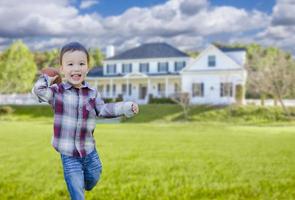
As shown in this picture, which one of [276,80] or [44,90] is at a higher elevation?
[276,80]

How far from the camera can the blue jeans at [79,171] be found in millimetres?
3488

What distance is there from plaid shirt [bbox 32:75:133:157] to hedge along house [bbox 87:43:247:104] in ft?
120

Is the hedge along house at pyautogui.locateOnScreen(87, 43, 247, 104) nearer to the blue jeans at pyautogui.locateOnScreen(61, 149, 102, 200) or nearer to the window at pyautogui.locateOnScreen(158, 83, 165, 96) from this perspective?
the window at pyautogui.locateOnScreen(158, 83, 165, 96)

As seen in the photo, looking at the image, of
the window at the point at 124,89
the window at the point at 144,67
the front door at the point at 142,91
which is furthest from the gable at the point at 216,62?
the window at the point at 124,89

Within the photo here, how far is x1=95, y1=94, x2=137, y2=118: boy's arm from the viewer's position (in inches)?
129

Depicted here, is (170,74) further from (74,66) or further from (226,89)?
(74,66)

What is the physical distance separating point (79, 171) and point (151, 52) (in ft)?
145

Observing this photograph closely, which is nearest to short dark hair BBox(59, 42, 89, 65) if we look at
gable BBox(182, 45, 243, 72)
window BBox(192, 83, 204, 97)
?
gable BBox(182, 45, 243, 72)

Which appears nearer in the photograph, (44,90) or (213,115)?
(44,90)

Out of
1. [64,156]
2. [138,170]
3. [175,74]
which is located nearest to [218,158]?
[138,170]

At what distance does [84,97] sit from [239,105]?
3459 cm

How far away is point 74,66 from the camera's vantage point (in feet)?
11.2

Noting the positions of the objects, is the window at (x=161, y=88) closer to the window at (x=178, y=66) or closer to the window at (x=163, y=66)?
the window at (x=163, y=66)

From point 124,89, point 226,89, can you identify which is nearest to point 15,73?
point 124,89
